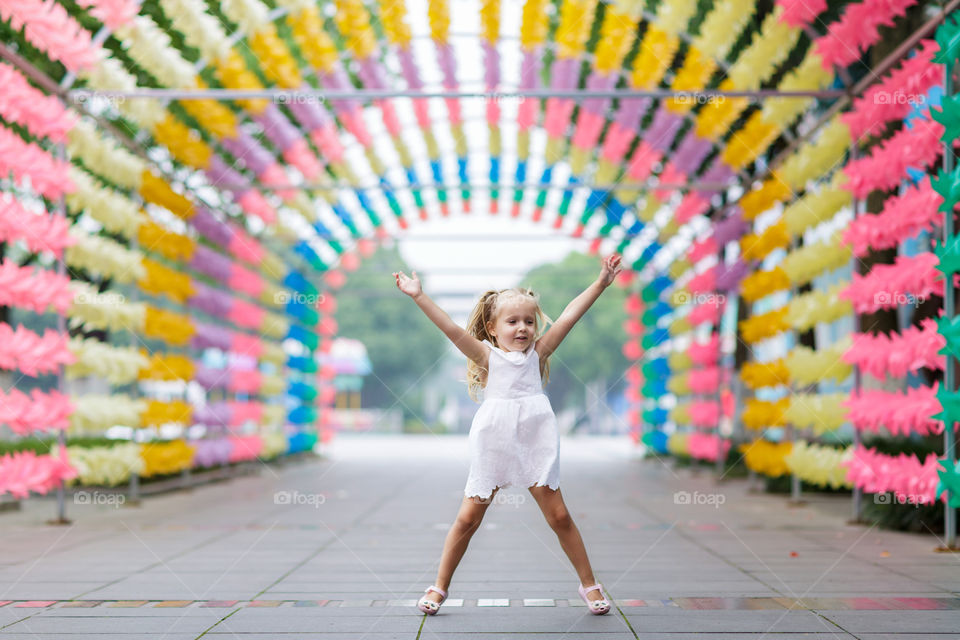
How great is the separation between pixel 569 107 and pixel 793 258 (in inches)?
175

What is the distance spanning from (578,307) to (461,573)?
1928 mm

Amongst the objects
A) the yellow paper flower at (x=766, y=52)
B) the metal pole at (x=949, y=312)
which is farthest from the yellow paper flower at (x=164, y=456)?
the metal pole at (x=949, y=312)

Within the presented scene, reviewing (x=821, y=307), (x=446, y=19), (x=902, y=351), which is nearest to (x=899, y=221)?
(x=902, y=351)

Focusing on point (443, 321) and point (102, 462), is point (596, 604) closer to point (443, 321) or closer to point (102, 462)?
point (443, 321)

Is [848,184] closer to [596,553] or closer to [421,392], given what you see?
[596,553]

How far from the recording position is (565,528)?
4.47 metres

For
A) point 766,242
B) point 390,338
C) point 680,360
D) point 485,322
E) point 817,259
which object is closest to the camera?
point 485,322

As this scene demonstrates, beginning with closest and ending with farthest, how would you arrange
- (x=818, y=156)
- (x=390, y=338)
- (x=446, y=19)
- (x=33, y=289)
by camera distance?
(x=33, y=289) → (x=818, y=156) → (x=446, y=19) → (x=390, y=338)

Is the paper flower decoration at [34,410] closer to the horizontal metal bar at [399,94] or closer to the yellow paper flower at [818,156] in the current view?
the horizontal metal bar at [399,94]

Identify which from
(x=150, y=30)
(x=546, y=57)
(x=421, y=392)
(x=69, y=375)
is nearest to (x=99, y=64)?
(x=150, y=30)

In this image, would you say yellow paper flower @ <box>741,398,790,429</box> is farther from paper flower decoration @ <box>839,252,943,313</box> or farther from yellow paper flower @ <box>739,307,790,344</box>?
paper flower decoration @ <box>839,252,943,313</box>

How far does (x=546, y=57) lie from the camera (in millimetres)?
14266

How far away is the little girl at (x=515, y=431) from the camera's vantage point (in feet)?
14.4

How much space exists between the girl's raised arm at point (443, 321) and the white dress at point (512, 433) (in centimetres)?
6
